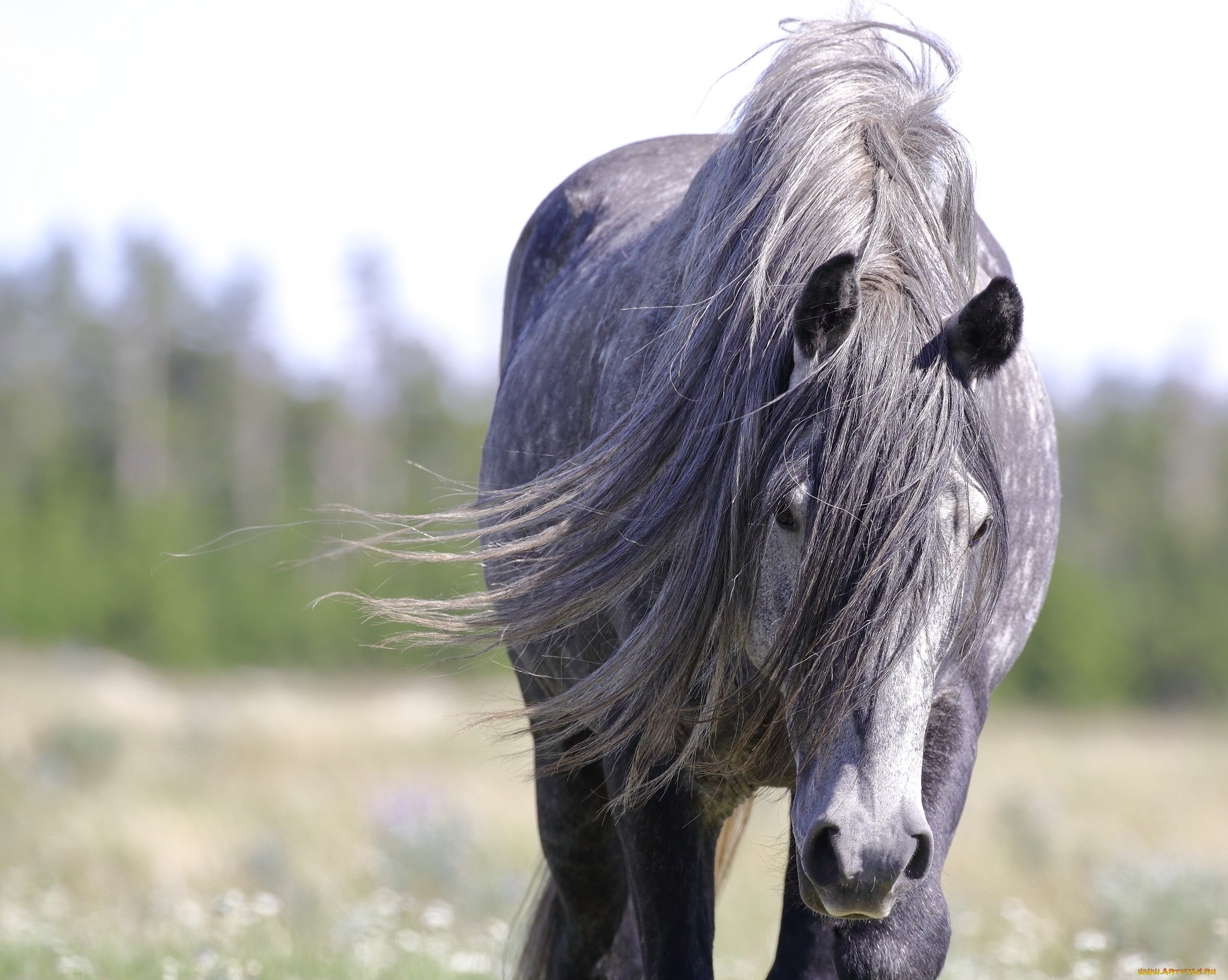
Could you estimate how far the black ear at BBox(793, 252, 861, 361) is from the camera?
74.3 inches

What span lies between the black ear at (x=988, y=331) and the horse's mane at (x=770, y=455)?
1.8 inches

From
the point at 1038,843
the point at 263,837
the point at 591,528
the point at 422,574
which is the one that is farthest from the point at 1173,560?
the point at 591,528

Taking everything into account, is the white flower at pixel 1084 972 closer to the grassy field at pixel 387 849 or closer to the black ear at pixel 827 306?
the grassy field at pixel 387 849

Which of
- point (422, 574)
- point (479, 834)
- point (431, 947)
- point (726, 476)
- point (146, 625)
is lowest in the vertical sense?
point (146, 625)

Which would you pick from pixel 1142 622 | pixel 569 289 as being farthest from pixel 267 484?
pixel 569 289

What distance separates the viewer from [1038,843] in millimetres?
8047

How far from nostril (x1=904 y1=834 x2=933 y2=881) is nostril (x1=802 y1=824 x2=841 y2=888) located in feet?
0.34

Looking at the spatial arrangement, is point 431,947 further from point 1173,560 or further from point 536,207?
point 1173,560

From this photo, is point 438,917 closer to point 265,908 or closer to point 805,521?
point 265,908

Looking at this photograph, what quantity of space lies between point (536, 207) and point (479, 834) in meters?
5.92

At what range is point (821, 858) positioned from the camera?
1.78 meters

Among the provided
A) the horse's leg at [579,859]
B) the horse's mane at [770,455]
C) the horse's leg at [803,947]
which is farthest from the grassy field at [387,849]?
the horse's mane at [770,455]

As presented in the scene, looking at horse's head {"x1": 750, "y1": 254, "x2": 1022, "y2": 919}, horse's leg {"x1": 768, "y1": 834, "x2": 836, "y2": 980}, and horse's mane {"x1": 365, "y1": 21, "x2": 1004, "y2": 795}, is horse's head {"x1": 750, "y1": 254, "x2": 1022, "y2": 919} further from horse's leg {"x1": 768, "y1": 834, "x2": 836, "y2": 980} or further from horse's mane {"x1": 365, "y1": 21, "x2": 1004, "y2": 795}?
horse's leg {"x1": 768, "y1": 834, "x2": 836, "y2": 980}

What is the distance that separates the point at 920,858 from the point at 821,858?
0.15m
